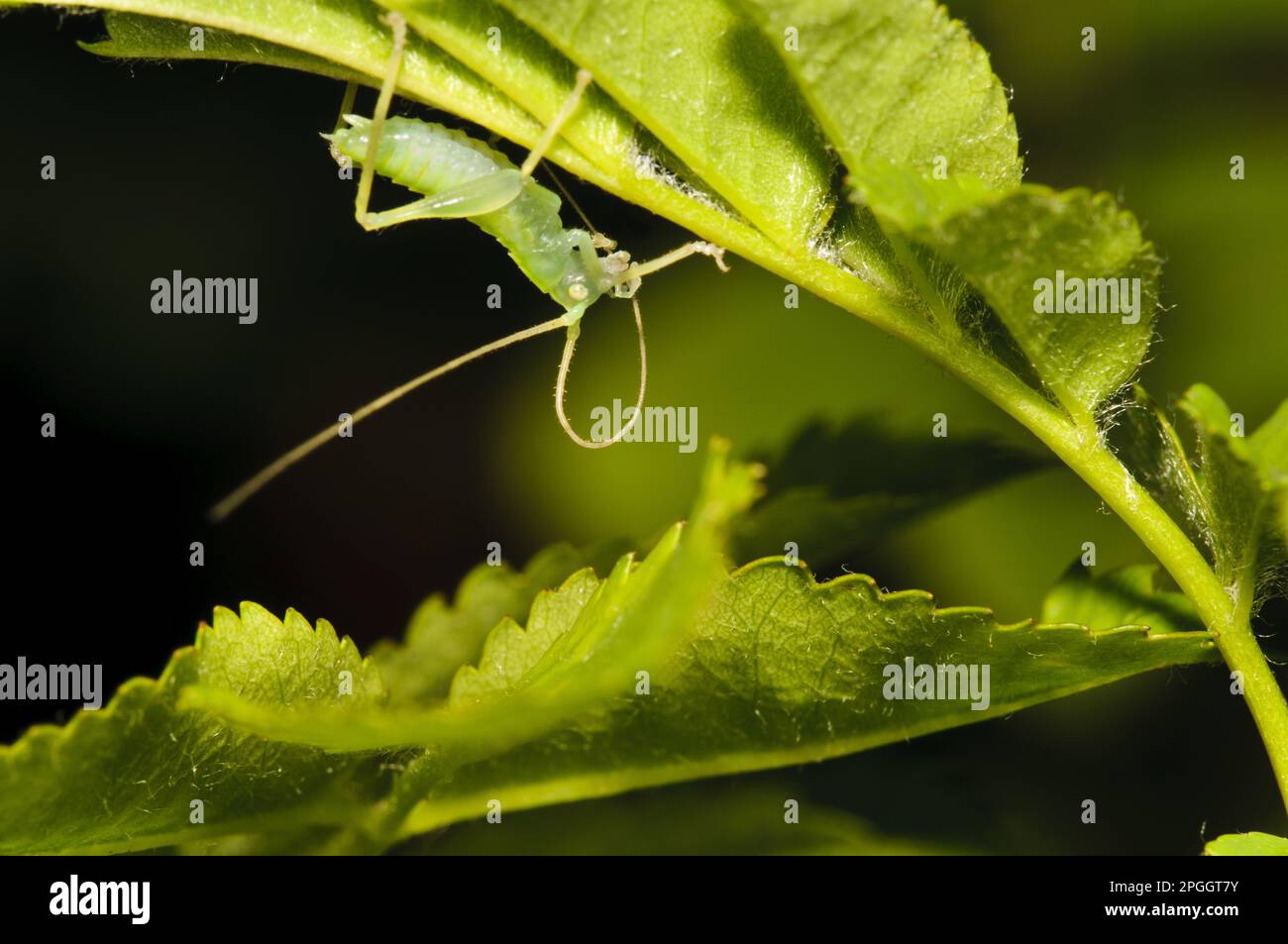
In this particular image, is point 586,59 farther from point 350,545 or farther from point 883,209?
point 350,545

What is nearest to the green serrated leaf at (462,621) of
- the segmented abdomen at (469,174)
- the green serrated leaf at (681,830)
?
the green serrated leaf at (681,830)

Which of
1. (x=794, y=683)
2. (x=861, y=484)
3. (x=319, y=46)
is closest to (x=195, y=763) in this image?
(x=794, y=683)

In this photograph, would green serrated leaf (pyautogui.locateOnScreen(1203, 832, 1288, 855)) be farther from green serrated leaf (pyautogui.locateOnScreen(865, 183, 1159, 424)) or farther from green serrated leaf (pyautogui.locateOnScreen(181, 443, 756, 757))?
green serrated leaf (pyautogui.locateOnScreen(181, 443, 756, 757))

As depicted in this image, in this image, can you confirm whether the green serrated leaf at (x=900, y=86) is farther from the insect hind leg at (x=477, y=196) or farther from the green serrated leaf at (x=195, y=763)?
the green serrated leaf at (x=195, y=763)

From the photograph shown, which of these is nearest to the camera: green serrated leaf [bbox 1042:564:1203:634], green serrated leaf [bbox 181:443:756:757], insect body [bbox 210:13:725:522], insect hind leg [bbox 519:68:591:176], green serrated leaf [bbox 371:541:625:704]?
green serrated leaf [bbox 181:443:756:757]

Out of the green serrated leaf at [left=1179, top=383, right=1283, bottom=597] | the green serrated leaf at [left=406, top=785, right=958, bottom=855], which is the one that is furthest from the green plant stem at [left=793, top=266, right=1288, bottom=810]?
the green serrated leaf at [left=406, top=785, right=958, bottom=855]
